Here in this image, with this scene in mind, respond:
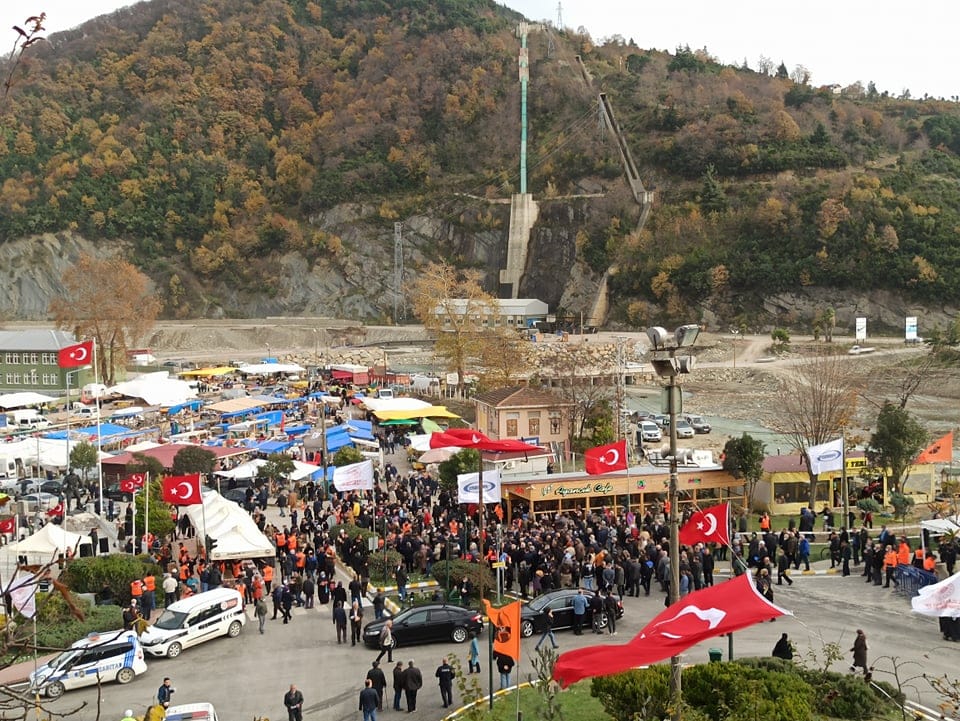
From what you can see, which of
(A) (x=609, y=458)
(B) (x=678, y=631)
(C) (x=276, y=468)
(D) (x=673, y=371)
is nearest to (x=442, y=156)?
(C) (x=276, y=468)

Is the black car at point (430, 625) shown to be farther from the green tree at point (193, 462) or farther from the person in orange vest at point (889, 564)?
the green tree at point (193, 462)

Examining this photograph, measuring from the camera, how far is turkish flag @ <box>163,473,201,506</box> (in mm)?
21438

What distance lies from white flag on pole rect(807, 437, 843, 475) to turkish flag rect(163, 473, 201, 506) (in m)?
14.4

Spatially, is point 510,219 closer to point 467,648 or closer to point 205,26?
point 205,26

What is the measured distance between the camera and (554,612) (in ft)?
56.3

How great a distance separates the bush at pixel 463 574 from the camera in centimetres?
1897

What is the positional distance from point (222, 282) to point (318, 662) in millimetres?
96038

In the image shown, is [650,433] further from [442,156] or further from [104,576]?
[442,156]

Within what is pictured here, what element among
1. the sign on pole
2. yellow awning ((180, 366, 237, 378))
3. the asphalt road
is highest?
the sign on pole

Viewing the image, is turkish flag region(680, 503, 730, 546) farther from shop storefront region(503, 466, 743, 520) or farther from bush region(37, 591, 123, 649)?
bush region(37, 591, 123, 649)

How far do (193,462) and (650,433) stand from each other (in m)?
20.6

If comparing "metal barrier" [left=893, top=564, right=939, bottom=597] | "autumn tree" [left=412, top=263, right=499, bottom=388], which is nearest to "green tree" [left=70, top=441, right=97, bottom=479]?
"metal barrier" [left=893, top=564, right=939, bottom=597]

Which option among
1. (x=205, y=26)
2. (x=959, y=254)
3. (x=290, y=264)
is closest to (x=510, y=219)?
(x=290, y=264)

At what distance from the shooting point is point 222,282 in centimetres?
10762
